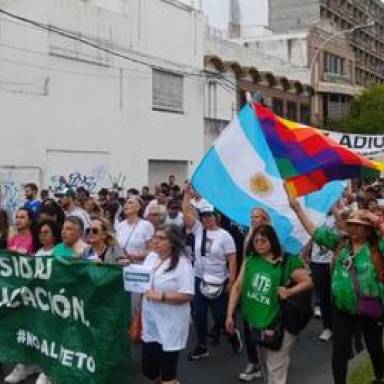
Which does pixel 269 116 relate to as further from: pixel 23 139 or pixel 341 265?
pixel 23 139

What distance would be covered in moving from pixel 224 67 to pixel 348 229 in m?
26.6

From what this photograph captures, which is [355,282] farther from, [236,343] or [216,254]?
[236,343]

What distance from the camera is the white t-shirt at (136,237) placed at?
8.73 m

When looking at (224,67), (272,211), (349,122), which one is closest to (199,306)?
(272,211)

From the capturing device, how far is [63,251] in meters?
6.76

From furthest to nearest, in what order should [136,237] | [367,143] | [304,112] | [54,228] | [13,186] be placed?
[304,112] < [13,186] < [367,143] < [136,237] < [54,228]

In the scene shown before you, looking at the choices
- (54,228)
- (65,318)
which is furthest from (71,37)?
(65,318)

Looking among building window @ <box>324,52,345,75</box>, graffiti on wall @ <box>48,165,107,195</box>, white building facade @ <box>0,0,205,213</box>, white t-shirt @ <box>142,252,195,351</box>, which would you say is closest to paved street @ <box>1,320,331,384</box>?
white t-shirt @ <box>142,252,195,351</box>

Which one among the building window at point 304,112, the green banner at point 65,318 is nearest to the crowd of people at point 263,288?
the green banner at point 65,318

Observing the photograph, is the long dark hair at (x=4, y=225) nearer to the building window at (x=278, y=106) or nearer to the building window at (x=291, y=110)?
the building window at (x=278, y=106)

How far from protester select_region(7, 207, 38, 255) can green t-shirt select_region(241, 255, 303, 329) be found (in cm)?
244

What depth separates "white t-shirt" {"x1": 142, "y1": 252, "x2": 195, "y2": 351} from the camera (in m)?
5.71

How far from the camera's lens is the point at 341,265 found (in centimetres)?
602

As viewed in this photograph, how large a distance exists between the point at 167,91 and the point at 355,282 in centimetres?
2177
